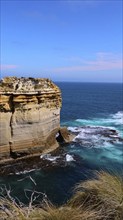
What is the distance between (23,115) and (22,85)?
106 inches

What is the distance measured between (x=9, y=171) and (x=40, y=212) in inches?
758

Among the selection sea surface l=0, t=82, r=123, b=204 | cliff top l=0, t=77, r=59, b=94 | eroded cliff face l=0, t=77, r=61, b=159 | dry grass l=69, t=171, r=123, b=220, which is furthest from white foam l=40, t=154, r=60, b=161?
dry grass l=69, t=171, r=123, b=220

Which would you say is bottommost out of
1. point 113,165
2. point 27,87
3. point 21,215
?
point 113,165

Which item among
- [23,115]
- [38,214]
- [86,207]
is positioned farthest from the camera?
[23,115]

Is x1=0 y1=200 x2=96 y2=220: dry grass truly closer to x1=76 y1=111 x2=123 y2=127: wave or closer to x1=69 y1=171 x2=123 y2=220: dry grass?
x1=69 y1=171 x2=123 y2=220: dry grass

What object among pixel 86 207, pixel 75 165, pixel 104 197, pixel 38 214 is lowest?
pixel 75 165

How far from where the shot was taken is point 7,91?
87.5ft

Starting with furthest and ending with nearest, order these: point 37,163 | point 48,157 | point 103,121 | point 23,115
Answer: point 103,121, point 48,157, point 23,115, point 37,163

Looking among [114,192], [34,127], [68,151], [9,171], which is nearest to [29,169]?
[9,171]

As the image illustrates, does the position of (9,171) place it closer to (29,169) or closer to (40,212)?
(29,169)

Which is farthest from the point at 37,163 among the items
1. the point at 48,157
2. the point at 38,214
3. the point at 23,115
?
the point at 38,214

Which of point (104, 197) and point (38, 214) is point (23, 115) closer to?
point (104, 197)

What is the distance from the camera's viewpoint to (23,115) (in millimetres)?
27422

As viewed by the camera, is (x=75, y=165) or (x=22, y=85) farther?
(x=22, y=85)
